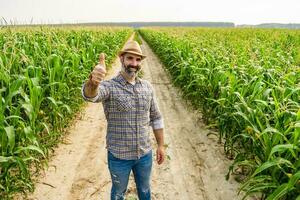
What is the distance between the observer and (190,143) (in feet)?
16.3

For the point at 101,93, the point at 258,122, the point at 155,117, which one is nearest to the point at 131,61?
the point at 101,93

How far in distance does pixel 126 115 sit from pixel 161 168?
1772mm

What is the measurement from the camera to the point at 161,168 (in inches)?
165

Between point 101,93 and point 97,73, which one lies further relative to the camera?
point 101,93

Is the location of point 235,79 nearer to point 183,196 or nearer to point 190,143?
point 190,143

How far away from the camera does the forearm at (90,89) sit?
7.60 ft

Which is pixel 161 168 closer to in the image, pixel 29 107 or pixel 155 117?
pixel 155 117

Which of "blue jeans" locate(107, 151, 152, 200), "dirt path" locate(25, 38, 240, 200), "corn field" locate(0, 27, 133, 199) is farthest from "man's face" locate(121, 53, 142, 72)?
"dirt path" locate(25, 38, 240, 200)

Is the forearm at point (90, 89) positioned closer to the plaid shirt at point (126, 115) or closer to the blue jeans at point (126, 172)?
the plaid shirt at point (126, 115)

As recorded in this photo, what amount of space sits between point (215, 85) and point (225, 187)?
2.13 metres

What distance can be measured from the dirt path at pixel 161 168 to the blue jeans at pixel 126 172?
72 centimetres

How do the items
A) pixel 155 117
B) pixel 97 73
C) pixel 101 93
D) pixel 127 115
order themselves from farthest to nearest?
pixel 155 117
pixel 127 115
pixel 101 93
pixel 97 73

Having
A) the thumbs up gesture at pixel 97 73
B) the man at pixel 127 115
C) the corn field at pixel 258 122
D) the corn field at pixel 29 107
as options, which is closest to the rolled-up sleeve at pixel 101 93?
the man at pixel 127 115

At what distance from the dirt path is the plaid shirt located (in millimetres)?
1050
